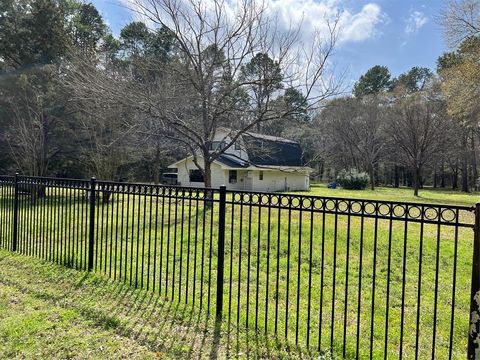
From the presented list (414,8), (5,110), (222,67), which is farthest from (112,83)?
(414,8)

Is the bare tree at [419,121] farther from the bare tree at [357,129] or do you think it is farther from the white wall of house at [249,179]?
the white wall of house at [249,179]

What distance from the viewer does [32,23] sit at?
20.3 metres

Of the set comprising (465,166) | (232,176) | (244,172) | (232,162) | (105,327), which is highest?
(465,166)

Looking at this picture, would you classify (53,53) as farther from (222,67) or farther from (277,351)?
(277,351)

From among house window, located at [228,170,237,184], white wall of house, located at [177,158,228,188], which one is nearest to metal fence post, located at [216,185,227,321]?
white wall of house, located at [177,158,228,188]

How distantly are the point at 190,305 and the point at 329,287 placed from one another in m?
2.02

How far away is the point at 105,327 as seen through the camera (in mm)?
3367

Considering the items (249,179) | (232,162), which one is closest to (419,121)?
(249,179)

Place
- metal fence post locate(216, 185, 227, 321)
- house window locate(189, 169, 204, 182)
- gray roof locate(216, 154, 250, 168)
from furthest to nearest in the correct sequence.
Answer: house window locate(189, 169, 204, 182)
gray roof locate(216, 154, 250, 168)
metal fence post locate(216, 185, 227, 321)

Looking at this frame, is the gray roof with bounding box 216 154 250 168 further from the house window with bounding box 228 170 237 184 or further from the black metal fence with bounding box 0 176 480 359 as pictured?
the black metal fence with bounding box 0 176 480 359

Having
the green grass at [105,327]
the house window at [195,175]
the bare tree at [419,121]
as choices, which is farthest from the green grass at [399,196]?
the green grass at [105,327]

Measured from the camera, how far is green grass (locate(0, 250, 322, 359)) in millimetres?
2951

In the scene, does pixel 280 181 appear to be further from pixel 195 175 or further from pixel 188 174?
pixel 188 174

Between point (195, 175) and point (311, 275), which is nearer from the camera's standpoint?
point (311, 275)
